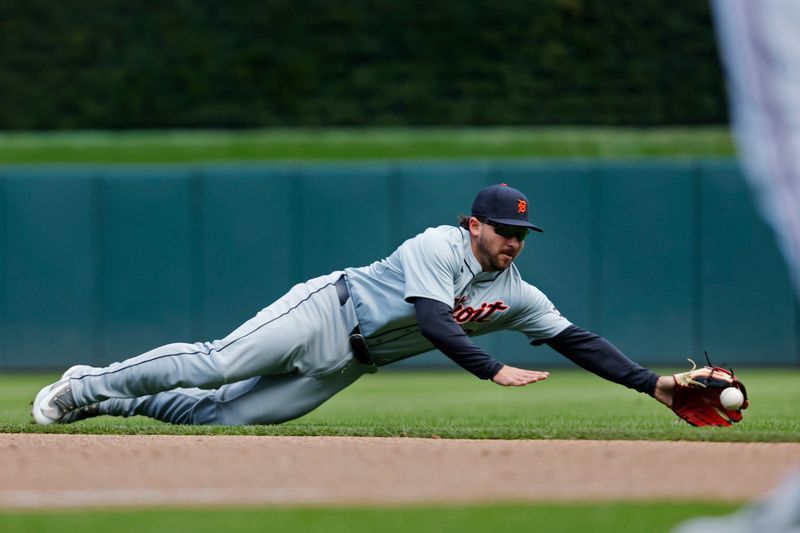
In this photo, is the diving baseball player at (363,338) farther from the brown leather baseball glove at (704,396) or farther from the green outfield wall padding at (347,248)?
the green outfield wall padding at (347,248)

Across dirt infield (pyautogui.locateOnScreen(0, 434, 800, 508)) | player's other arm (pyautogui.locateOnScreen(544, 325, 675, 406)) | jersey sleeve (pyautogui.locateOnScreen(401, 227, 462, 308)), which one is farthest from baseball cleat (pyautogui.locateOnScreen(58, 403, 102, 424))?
player's other arm (pyautogui.locateOnScreen(544, 325, 675, 406))

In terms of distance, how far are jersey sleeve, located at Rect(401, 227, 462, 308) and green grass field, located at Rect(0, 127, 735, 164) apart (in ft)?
24.7

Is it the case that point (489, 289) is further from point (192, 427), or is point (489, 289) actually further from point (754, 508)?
point (754, 508)

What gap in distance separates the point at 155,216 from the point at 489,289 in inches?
234

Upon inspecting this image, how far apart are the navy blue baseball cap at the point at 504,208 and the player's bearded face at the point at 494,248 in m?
0.06

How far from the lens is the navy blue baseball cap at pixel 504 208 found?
17.5 feet

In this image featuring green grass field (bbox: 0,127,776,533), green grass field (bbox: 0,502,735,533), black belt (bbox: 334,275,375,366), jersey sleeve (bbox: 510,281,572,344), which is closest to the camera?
green grass field (bbox: 0,502,735,533)

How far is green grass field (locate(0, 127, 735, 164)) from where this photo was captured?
13125 millimetres

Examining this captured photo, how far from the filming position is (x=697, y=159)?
1091 centimetres

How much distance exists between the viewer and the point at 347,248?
1091cm

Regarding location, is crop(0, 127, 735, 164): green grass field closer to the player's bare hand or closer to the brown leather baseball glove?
the brown leather baseball glove

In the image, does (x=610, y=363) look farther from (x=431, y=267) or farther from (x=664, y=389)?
(x=431, y=267)

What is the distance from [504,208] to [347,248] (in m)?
5.64

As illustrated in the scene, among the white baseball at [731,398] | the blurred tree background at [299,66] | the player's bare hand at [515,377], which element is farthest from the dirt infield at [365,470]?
the blurred tree background at [299,66]
